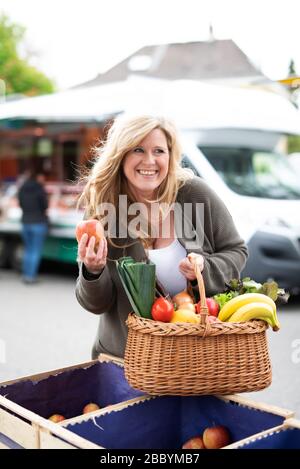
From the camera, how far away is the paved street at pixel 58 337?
211 inches

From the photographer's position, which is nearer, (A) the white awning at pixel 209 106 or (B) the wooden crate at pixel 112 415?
(B) the wooden crate at pixel 112 415

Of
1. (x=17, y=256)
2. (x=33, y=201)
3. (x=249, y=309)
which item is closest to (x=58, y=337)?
(x=33, y=201)

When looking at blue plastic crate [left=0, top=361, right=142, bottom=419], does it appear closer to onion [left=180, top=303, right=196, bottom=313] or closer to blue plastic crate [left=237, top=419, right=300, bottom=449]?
onion [left=180, top=303, right=196, bottom=313]

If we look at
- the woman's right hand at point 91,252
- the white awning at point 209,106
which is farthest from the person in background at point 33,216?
the woman's right hand at point 91,252

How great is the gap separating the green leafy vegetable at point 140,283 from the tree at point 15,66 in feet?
103

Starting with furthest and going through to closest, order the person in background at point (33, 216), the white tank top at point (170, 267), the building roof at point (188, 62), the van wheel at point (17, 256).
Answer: the building roof at point (188, 62) → the van wheel at point (17, 256) → the person in background at point (33, 216) → the white tank top at point (170, 267)

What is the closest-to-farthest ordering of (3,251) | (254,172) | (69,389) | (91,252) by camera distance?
(91,252), (69,389), (254,172), (3,251)

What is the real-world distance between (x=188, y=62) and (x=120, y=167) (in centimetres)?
1383

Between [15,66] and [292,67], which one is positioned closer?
[292,67]

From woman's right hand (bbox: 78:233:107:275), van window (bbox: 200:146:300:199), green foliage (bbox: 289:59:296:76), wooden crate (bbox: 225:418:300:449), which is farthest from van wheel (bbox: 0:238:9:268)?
wooden crate (bbox: 225:418:300:449)

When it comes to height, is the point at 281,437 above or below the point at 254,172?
below

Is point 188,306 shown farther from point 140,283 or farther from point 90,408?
point 90,408

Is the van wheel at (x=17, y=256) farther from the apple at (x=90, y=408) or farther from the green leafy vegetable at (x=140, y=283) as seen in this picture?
the green leafy vegetable at (x=140, y=283)

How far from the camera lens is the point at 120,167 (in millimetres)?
2383
